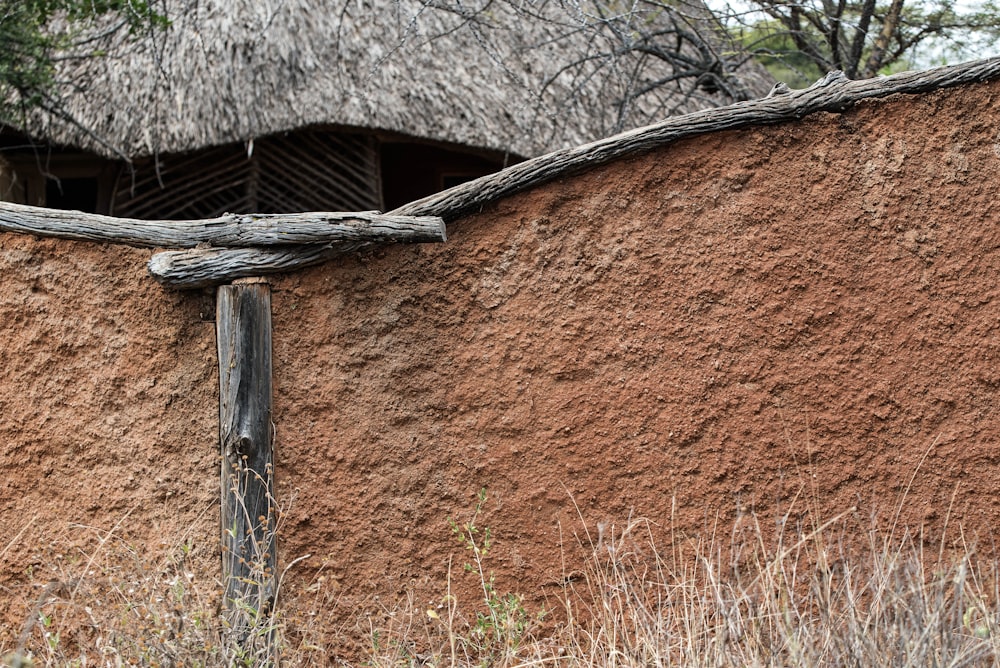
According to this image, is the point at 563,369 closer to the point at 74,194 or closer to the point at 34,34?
the point at 34,34

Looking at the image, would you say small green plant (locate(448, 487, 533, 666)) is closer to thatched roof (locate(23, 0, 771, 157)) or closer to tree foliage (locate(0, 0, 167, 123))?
tree foliage (locate(0, 0, 167, 123))

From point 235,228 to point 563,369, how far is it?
973 mm

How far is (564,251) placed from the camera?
295 centimetres

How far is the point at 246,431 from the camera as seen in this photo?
2861 mm

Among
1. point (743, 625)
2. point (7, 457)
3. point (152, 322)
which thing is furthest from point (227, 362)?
point (743, 625)

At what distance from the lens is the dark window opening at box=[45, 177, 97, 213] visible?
8.71 meters

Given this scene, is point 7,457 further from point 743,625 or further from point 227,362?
point 743,625

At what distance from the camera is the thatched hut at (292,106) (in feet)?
22.1

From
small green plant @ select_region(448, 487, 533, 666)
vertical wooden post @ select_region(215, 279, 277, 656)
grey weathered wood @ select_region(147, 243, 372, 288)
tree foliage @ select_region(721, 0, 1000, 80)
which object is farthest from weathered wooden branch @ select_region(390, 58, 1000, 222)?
tree foliage @ select_region(721, 0, 1000, 80)

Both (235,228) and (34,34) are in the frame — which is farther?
(34,34)

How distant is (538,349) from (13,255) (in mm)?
1477

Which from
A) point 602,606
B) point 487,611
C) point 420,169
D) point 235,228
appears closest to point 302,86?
point 420,169

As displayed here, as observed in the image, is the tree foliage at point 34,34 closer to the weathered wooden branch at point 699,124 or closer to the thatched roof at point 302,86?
the thatched roof at point 302,86

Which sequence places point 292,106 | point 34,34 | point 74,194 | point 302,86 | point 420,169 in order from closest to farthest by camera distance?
point 34,34 → point 292,106 → point 302,86 → point 420,169 → point 74,194
